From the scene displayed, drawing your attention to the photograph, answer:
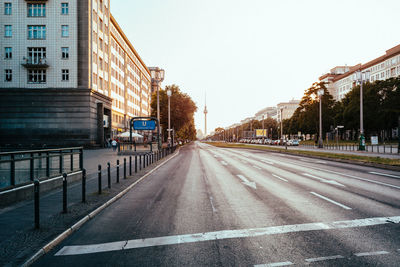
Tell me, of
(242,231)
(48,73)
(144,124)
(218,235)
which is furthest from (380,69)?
(218,235)

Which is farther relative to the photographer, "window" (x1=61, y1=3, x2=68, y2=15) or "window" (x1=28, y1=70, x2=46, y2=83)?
"window" (x1=61, y1=3, x2=68, y2=15)

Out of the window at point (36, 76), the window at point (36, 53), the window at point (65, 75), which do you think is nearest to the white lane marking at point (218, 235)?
the window at point (65, 75)

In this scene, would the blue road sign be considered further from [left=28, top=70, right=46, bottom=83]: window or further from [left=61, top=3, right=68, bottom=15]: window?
[left=61, top=3, right=68, bottom=15]: window

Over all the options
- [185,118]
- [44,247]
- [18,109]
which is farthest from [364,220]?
[185,118]

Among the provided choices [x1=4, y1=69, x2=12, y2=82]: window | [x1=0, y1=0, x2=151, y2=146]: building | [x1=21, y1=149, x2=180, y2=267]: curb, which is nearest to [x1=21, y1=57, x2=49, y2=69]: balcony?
[x1=0, y1=0, x2=151, y2=146]: building

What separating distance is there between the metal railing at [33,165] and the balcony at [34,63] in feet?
113

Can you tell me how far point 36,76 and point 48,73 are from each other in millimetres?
1973

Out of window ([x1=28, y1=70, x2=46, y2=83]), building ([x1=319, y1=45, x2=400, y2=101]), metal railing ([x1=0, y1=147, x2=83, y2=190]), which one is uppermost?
building ([x1=319, y1=45, x2=400, y2=101])

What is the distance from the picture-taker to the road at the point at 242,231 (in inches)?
178

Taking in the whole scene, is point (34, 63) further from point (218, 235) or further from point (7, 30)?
point (218, 235)

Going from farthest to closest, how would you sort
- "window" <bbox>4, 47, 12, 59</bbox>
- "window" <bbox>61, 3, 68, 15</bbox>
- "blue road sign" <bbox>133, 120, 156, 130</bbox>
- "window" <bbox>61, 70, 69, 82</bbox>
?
"window" <bbox>61, 3, 68, 15</bbox> → "window" <bbox>4, 47, 12, 59</bbox> → "window" <bbox>61, 70, 69, 82</bbox> → "blue road sign" <bbox>133, 120, 156, 130</bbox>

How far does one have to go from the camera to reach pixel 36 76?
139 feet

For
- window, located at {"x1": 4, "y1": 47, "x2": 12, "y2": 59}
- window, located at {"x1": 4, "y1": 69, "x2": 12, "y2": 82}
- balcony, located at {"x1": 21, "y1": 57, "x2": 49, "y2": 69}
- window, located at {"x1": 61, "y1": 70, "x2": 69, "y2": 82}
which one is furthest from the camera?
window, located at {"x1": 4, "y1": 47, "x2": 12, "y2": 59}

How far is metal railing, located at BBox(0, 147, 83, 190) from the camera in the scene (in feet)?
26.8
